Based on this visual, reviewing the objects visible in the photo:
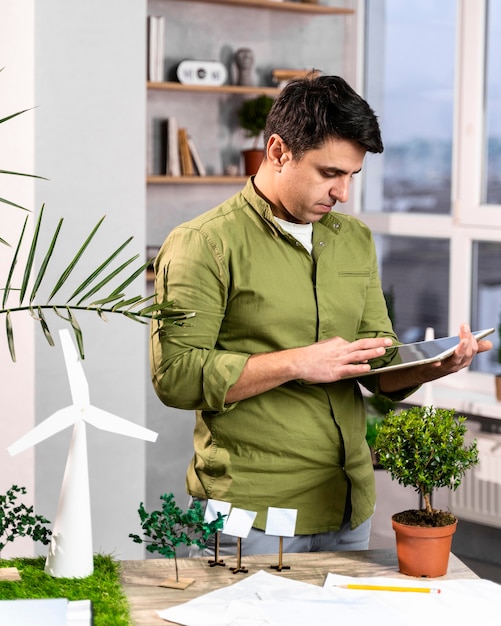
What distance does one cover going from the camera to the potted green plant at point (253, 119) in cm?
451

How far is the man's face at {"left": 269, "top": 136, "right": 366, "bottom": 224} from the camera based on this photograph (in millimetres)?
1947

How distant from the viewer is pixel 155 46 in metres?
4.23

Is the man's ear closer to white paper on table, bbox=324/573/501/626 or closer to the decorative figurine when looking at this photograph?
white paper on table, bbox=324/573/501/626

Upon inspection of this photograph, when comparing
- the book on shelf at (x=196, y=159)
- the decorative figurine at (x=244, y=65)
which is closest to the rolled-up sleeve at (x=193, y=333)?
the book on shelf at (x=196, y=159)

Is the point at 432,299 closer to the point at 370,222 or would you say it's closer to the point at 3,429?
the point at 370,222

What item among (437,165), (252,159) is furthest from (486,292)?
(252,159)

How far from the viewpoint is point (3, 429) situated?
3.38 metres

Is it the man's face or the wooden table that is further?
the man's face

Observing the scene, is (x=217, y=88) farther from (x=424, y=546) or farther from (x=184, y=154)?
(x=424, y=546)

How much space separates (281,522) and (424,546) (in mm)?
263

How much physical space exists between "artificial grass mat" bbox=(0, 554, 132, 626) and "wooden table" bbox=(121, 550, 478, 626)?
3 cm

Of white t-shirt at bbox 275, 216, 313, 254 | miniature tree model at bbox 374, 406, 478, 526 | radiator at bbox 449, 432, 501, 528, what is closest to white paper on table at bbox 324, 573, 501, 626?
miniature tree model at bbox 374, 406, 478, 526

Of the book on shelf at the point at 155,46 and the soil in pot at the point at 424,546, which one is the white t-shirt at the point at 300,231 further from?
the book on shelf at the point at 155,46

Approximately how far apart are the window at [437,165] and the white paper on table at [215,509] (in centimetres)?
257
